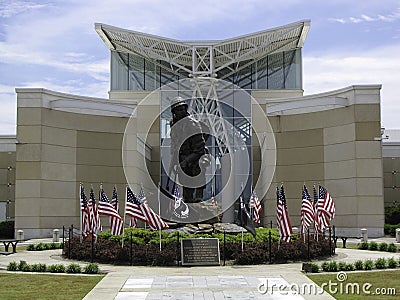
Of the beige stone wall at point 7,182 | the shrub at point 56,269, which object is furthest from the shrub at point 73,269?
the beige stone wall at point 7,182

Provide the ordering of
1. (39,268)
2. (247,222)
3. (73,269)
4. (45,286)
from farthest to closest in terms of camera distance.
Answer: (247,222) → (39,268) → (73,269) → (45,286)

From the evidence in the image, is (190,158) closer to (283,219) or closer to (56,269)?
(283,219)

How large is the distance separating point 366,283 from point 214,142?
33.2m

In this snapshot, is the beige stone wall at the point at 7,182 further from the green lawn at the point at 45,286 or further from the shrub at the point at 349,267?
the shrub at the point at 349,267

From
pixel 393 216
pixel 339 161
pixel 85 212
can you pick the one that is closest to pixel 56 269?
pixel 85 212

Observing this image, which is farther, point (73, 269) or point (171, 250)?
point (171, 250)

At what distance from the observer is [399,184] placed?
173 ft

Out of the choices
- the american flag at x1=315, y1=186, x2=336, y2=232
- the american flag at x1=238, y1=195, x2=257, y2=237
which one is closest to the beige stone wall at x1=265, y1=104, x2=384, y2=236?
the american flag at x1=315, y1=186, x2=336, y2=232

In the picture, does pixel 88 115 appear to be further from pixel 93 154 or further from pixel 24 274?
pixel 24 274

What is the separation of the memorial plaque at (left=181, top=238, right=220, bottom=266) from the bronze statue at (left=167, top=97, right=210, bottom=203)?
4.87 m

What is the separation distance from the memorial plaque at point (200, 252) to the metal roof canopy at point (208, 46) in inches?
1182

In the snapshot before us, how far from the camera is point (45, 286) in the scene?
1634cm

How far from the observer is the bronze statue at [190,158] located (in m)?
26.3

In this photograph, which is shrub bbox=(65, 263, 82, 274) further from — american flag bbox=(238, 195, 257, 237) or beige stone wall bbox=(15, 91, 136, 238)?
beige stone wall bbox=(15, 91, 136, 238)
